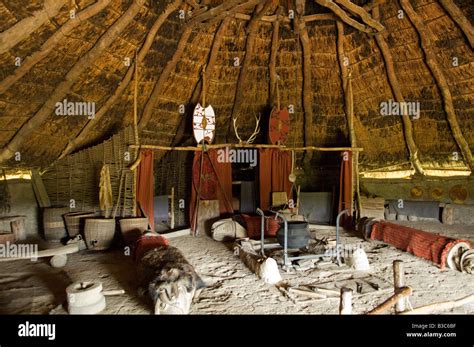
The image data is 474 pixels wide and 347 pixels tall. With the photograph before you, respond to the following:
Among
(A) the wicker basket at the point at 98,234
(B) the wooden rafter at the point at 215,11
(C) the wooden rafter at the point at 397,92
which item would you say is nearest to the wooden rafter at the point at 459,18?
(C) the wooden rafter at the point at 397,92

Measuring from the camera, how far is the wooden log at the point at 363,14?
240 inches

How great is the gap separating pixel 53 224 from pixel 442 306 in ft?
21.4

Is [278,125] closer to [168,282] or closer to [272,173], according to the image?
[272,173]

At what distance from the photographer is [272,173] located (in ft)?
27.6

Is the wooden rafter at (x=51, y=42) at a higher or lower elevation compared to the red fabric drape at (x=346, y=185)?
higher

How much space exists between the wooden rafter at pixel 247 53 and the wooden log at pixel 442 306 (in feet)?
18.8

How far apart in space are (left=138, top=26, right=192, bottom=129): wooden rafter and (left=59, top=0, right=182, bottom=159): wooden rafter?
1.80 feet

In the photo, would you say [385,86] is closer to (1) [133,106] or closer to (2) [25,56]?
(1) [133,106]

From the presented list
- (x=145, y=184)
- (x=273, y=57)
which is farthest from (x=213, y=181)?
(x=273, y=57)

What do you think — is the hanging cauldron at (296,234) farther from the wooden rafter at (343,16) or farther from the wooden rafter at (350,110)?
the wooden rafter at (343,16)

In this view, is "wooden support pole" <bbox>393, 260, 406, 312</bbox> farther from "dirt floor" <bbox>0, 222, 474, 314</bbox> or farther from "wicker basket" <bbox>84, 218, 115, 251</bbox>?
"wicker basket" <bbox>84, 218, 115, 251</bbox>
